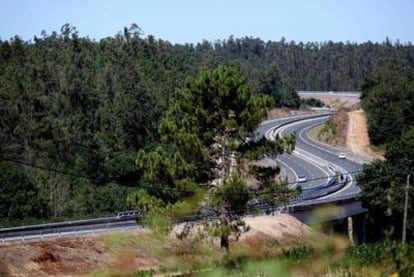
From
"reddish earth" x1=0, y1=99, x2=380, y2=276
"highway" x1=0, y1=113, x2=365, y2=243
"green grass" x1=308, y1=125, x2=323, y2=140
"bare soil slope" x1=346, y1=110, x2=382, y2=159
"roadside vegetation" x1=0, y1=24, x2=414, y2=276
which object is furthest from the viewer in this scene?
"green grass" x1=308, y1=125, x2=323, y2=140

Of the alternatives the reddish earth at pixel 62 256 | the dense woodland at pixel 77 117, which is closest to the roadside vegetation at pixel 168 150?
the dense woodland at pixel 77 117

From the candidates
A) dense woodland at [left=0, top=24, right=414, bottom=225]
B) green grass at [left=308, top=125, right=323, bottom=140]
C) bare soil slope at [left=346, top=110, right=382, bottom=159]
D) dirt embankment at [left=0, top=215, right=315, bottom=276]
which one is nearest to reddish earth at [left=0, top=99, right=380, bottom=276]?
dirt embankment at [left=0, top=215, right=315, bottom=276]

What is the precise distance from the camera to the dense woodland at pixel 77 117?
1656 inches

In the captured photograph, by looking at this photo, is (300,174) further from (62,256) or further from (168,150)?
(62,256)

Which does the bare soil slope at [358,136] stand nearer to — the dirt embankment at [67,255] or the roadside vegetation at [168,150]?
the roadside vegetation at [168,150]

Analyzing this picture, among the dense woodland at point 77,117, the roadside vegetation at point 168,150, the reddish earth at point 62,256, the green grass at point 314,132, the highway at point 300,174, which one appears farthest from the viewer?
the green grass at point 314,132

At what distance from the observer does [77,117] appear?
54.2m

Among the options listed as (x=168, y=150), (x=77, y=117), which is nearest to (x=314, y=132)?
(x=77, y=117)

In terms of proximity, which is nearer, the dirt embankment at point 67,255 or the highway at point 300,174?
the dirt embankment at point 67,255

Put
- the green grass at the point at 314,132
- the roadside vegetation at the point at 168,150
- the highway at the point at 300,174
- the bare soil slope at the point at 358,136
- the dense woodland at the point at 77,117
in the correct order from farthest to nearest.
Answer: the green grass at the point at 314,132, the bare soil slope at the point at 358,136, the dense woodland at the point at 77,117, the highway at the point at 300,174, the roadside vegetation at the point at 168,150

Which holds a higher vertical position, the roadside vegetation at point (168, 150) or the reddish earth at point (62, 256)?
the roadside vegetation at point (168, 150)

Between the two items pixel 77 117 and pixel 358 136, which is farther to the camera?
pixel 358 136

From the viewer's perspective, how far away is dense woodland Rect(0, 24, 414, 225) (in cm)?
4206

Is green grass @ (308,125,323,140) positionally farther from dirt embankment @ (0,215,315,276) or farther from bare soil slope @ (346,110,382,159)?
dirt embankment @ (0,215,315,276)
